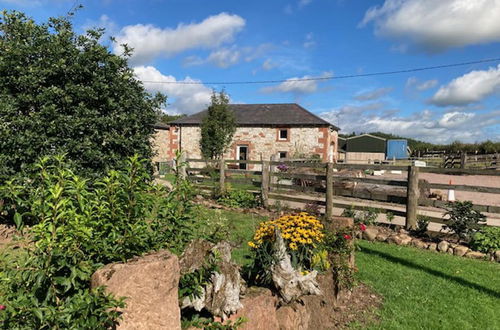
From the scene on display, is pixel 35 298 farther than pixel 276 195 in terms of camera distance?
No

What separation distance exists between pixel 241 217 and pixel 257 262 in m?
5.69

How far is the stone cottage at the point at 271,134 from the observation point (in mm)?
25359

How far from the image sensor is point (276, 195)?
10.3 metres

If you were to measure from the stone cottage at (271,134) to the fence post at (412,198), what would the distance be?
17.1 meters

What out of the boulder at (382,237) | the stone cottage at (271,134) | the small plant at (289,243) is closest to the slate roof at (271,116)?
the stone cottage at (271,134)

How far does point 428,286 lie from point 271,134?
2201 centimetres

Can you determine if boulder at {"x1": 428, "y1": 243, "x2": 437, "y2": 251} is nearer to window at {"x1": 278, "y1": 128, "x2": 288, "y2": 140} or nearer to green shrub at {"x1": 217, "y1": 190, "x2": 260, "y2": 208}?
green shrub at {"x1": 217, "y1": 190, "x2": 260, "y2": 208}

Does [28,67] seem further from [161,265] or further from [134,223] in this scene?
[161,265]

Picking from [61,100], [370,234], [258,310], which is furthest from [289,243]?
[370,234]

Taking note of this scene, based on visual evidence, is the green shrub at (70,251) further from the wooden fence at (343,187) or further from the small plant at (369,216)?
the small plant at (369,216)

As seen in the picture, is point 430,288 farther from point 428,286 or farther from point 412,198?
point 412,198

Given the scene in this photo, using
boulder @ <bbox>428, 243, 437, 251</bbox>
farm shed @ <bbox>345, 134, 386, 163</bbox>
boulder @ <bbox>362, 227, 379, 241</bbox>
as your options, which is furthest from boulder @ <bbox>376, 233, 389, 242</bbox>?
farm shed @ <bbox>345, 134, 386, 163</bbox>

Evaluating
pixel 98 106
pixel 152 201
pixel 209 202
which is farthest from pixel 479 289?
pixel 209 202

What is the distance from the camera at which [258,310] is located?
2.90m
